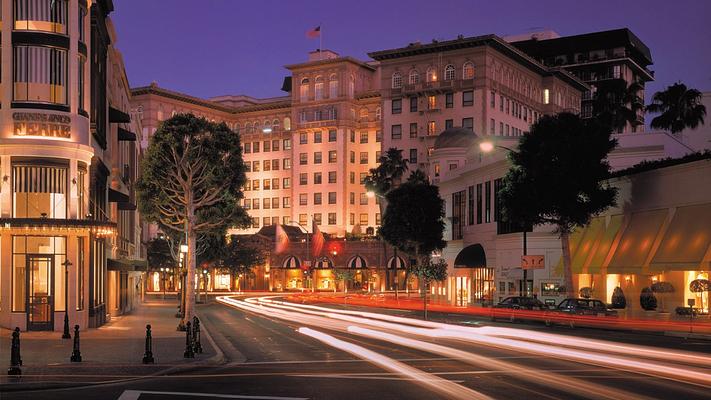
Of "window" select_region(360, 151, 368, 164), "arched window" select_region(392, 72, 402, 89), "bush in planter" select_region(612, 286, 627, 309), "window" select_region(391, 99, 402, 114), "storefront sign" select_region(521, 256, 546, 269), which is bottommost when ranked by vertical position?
"bush in planter" select_region(612, 286, 627, 309)

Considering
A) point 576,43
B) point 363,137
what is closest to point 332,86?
point 363,137

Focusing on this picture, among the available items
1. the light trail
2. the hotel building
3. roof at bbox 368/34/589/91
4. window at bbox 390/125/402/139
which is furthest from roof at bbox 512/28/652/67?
the light trail

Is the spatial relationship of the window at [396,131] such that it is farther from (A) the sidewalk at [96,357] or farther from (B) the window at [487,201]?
(A) the sidewalk at [96,357]

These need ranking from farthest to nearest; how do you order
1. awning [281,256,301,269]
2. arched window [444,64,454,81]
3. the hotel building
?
awning [281,256,301,269], arched window [444,64,454,81], the hotel building

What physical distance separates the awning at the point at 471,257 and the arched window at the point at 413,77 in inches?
2250

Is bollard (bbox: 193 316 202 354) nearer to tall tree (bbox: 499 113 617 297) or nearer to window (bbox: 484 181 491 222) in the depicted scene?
tall tree (bbox: 499 113 617 297)

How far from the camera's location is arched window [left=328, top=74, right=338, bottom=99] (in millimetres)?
139250

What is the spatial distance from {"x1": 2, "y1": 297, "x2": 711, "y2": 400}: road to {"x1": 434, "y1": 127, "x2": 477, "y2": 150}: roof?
51292 mm

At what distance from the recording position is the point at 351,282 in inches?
Answer: 5002

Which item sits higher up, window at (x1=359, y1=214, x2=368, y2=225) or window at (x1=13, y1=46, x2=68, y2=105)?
window at (x1=13, y1=46, x2=68, y2=105)

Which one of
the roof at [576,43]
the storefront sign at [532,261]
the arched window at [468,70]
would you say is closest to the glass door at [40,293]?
the storefront sign at [532,261]

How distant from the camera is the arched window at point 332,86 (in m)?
139

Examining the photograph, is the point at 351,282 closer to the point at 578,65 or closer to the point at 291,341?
the point at 578,65

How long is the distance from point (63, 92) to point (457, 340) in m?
18.6
